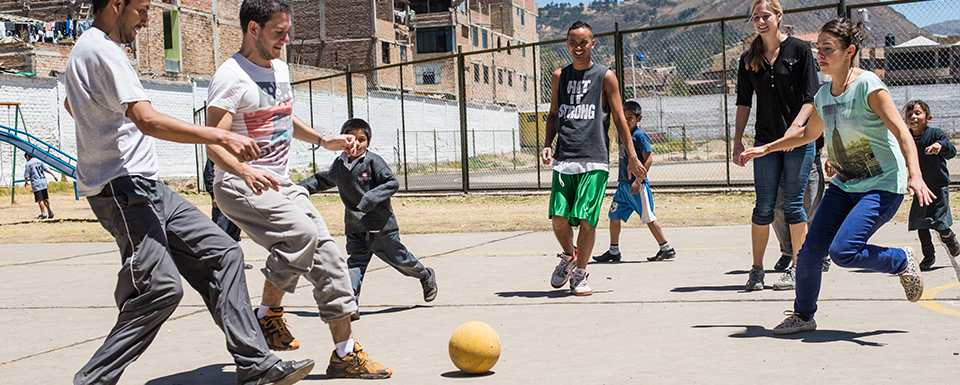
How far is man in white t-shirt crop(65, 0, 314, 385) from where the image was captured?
3264 millimetres

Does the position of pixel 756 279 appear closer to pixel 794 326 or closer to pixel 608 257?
pixel 794 326

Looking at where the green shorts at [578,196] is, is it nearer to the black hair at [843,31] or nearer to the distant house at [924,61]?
the black hair at [843,31]

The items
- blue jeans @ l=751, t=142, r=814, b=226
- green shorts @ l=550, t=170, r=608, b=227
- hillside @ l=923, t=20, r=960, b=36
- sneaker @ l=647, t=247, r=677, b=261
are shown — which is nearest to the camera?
blue jeans @ l=751, t=142, r=814, b=226

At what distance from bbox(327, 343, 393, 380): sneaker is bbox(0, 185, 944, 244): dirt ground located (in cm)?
742

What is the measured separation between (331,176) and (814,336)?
3.25 metres

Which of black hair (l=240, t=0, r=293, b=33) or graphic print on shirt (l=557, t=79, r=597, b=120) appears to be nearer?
black hair (l=240, t=0, r=293, b=33)

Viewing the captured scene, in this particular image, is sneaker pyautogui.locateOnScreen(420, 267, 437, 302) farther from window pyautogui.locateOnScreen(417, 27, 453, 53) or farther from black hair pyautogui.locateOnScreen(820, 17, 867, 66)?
window pyautogui.locateOnScreen(417, 27, 453, 53)

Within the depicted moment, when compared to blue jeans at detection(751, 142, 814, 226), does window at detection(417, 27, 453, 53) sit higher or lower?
higher

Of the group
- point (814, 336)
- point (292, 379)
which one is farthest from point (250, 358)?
point (814, 336)

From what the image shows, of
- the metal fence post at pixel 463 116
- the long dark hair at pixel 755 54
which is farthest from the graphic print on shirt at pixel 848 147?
the metal fence post at pixel 463 116

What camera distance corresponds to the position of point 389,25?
60.1 m

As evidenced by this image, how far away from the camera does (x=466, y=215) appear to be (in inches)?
569

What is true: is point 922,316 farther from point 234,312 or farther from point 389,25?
point 389,25

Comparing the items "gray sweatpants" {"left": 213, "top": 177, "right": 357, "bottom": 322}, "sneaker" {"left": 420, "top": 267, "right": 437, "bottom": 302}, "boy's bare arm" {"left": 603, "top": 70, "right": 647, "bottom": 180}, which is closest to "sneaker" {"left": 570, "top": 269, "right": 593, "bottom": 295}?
"boy's bare arm" {"left": 603, "top": 70, "right": 647, "bottom": 180}
